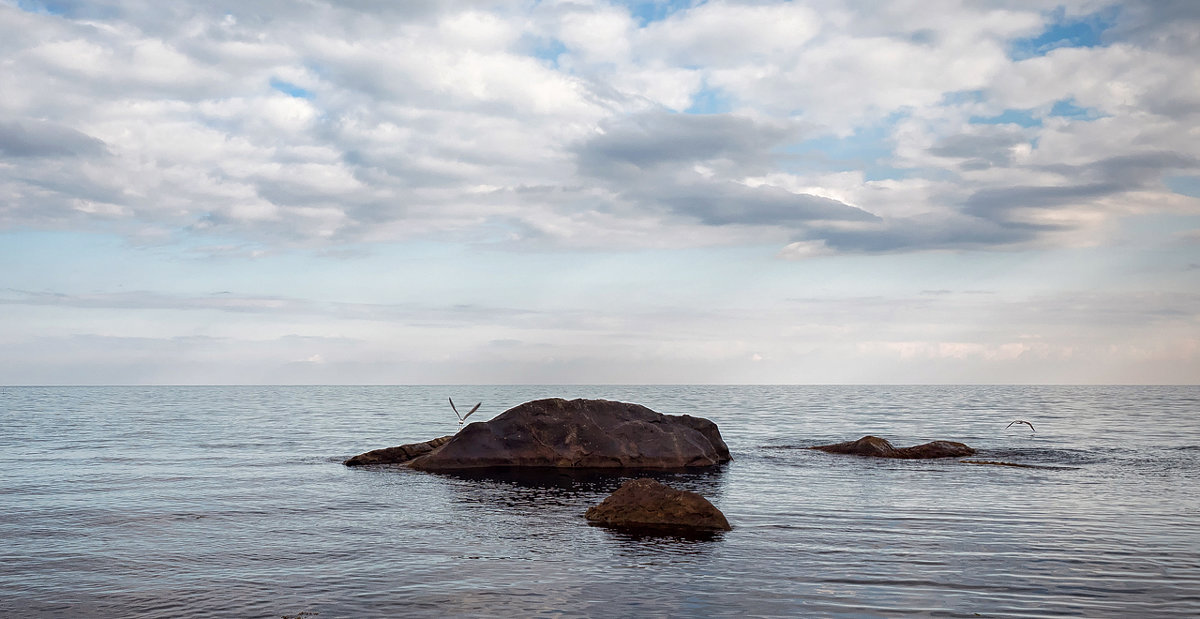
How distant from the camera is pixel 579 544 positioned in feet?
42.9

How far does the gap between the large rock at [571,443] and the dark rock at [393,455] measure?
1183 mm

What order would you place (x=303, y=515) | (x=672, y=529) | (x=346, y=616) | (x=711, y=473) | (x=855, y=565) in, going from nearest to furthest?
(x=346, y=616) → (x=855, y=565) → (x=672, y=529) → (x=303, y=515) → (x=711, y=473)

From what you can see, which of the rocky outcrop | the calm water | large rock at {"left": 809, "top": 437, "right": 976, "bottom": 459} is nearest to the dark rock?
the calm water

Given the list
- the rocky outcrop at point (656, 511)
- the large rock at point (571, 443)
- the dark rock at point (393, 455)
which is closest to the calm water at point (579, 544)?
the rocky outcrop at point (656, 511)

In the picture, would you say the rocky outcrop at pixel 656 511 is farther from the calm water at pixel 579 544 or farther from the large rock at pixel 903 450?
the large rock at pixel 903 450

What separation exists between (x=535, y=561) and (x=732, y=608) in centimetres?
364

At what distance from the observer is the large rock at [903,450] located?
29.0 m

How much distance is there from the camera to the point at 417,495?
62.4 feet

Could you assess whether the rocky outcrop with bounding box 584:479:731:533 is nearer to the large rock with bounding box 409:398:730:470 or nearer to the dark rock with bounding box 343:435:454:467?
the large rock with bounding box 409:398:730:470

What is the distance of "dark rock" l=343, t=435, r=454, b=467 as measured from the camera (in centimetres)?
2610

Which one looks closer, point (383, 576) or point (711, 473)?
point (383, 576)

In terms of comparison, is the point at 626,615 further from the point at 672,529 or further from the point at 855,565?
the point at 672,529

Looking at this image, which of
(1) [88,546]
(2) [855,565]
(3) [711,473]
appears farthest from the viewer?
(3) [711,473]

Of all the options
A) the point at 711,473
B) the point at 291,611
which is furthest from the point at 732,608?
the point at 711,473
